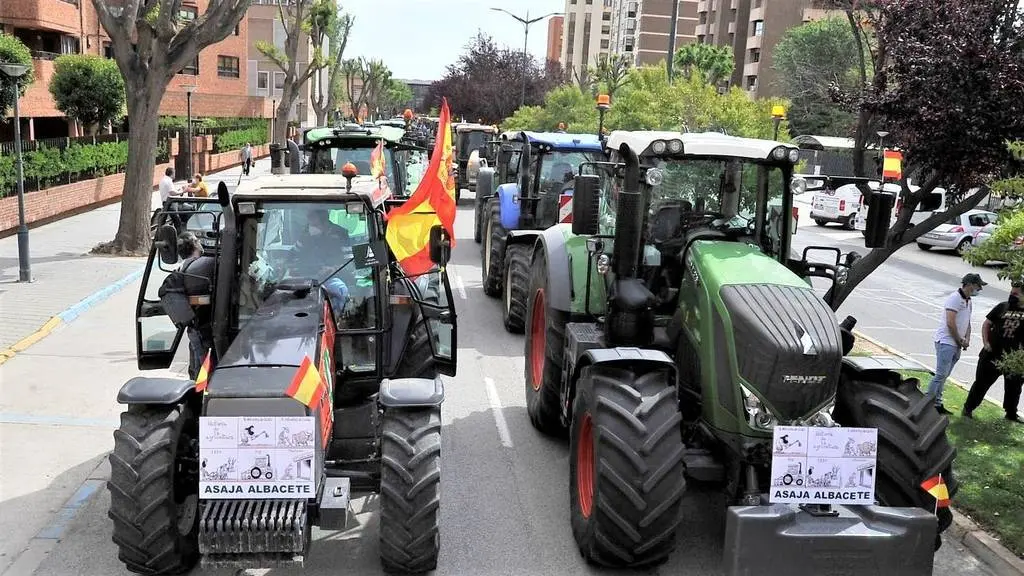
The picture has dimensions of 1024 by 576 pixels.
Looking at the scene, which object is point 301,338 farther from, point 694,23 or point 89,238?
point 694,23

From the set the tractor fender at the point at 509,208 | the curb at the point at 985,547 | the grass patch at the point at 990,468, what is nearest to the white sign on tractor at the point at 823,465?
the grass patch at the point at 990,468

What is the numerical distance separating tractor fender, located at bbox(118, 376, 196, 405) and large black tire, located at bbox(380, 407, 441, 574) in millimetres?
1202

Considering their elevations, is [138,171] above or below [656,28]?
below

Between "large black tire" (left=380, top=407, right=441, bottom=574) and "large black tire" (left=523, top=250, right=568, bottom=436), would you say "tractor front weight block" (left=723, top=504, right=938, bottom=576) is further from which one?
"large black tire" (left=523, top=250, right=568, bottom=436)

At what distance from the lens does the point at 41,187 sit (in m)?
22.2

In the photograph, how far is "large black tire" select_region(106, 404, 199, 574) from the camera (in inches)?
205

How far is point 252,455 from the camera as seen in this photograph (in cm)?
509

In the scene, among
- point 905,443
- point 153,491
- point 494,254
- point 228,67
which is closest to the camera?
point 153,491

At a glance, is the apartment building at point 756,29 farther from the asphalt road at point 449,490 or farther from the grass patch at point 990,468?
the asphalt road at point 449,490

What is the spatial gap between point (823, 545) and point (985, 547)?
7.69 ft

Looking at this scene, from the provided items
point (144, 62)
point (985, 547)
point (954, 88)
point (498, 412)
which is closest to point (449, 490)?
point (498, 412)

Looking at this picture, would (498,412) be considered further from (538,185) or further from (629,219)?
(538,185)

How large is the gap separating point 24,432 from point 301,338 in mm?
4086

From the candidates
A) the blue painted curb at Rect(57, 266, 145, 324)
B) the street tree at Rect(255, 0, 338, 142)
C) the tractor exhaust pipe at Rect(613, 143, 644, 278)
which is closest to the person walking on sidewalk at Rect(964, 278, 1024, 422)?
the tractor exhaust pipe at Rect(613, 143, 644, 278)
